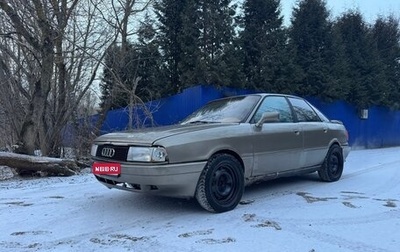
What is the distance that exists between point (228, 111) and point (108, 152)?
1839 mm

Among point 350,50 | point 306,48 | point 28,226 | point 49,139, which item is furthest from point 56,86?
point 350,50

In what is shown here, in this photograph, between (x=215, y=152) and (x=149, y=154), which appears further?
(x=215, y=152)

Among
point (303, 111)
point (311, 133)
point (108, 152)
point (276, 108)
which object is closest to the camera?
point (108, 152)

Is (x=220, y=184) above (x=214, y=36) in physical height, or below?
below

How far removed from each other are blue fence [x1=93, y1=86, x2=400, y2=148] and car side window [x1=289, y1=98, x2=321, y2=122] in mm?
4986

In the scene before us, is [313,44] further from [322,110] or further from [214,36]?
[214,36]

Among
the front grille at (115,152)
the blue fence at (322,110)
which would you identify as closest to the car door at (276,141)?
the front grille at (115,152)

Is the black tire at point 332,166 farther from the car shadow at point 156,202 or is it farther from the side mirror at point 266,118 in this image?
the side mirror at point 266,118

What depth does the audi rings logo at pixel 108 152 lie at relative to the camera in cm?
471

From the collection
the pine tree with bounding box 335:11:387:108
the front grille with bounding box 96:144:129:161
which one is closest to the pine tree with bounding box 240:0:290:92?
the pine tree with bounding box 335:11:387:108

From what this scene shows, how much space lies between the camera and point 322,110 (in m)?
15.2

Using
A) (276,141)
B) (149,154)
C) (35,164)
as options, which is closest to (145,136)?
(149,154)

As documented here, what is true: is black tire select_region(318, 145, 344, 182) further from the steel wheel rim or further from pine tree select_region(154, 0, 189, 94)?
pine tree select_region(154, 0, 189, 94)

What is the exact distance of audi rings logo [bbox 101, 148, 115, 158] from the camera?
15.4ft
